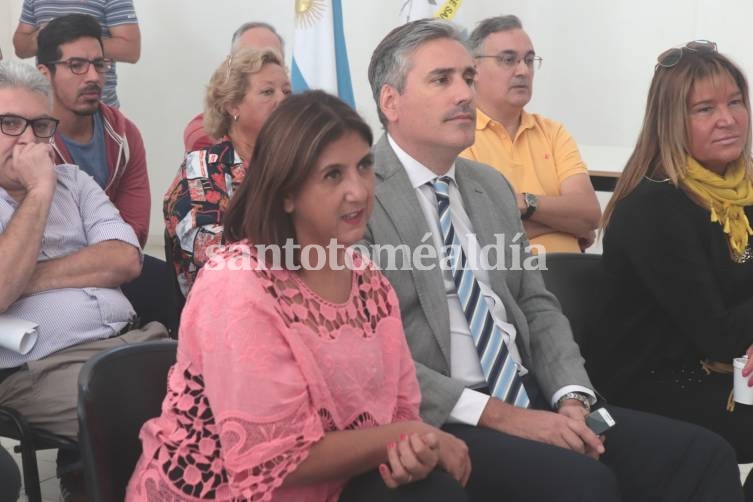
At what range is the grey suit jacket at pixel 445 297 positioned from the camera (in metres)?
2.09

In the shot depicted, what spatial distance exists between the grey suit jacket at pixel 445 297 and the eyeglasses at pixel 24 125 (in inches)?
34.2

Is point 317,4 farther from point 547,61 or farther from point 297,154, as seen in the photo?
point 297,154

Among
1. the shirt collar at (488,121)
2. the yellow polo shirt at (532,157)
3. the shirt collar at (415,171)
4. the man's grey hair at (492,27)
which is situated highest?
the man's grey hair at (492,27)

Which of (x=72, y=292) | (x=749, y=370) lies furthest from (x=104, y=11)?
(x=749, y=370)

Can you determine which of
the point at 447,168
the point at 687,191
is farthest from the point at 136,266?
the point at 687,191

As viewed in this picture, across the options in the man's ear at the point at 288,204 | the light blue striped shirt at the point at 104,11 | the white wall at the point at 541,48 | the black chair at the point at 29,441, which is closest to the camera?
the man's ear at the point at 288,204

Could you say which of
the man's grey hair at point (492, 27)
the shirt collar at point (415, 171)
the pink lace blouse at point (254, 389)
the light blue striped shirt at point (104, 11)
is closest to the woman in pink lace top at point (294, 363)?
the pink lace blouse at point (254, 389)

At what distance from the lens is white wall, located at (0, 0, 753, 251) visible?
5.61 meters

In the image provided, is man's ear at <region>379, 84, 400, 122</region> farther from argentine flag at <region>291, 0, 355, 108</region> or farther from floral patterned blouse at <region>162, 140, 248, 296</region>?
argentine flag at <region>291, 0, 355, 108</region>

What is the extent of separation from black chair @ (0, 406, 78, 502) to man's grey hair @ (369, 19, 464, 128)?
106 cm

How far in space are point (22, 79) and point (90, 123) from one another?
1027 millimetres

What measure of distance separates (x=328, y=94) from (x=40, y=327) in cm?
103

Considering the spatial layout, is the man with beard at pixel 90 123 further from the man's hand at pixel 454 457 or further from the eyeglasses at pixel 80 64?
the man's hand at pixel 454 457

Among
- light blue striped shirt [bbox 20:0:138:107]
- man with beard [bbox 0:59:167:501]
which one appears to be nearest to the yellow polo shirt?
man with beard [bbox 0:59:167:501]
